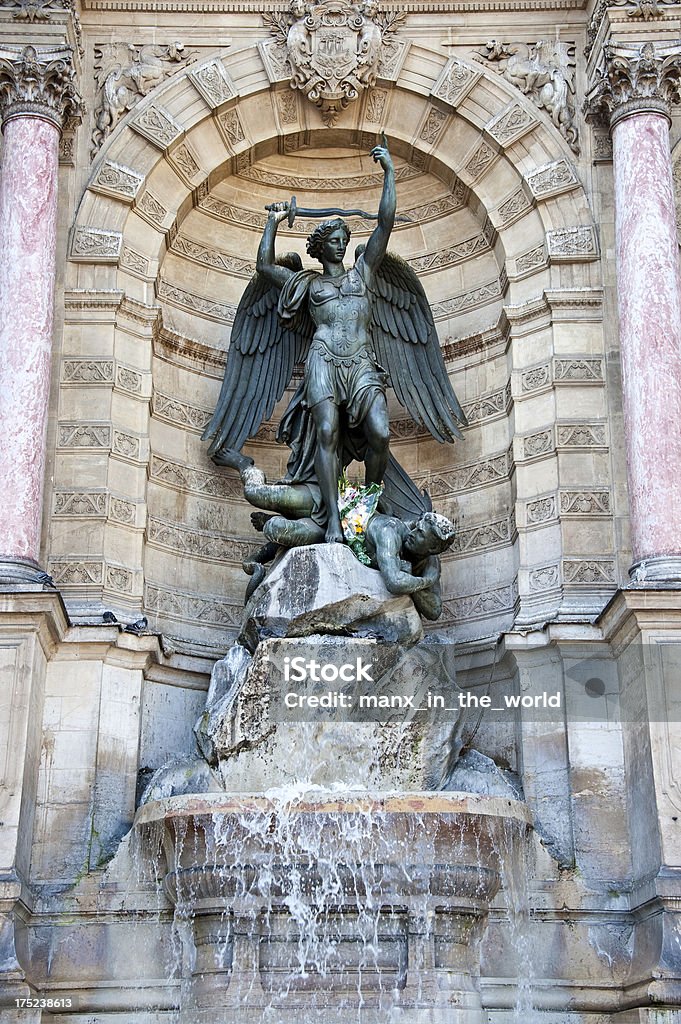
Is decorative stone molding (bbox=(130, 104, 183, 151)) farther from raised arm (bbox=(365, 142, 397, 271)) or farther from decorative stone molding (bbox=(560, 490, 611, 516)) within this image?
decorative stone molding (bbox=(560, 490, 611, 516))

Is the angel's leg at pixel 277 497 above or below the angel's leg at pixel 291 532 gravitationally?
above

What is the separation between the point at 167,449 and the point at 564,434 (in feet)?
12.3

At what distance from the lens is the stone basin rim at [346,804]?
380 inches

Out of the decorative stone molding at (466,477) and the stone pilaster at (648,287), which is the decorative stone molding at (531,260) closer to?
the stone pilaster at (648,287)

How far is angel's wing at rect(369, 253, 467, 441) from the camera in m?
13.4

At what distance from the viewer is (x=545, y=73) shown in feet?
44.7

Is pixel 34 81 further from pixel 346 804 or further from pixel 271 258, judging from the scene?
pixel 346 804

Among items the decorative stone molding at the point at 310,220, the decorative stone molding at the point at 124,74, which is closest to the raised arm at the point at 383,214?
the decorative stone molding at the point at 310,220

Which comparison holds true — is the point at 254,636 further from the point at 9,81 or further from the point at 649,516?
the point at 9,81

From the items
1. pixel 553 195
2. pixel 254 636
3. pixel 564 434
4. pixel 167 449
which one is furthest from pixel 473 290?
pixel 254 636

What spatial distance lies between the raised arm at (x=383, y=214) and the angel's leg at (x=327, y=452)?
1.52m

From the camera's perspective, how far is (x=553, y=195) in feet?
43.3

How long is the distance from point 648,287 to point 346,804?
208 inches

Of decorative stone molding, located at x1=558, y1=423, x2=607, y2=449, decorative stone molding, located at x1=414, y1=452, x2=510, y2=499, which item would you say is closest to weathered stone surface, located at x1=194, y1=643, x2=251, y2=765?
decorative stone molding, located at x1=414, y1=452, x2=510, y2=499
